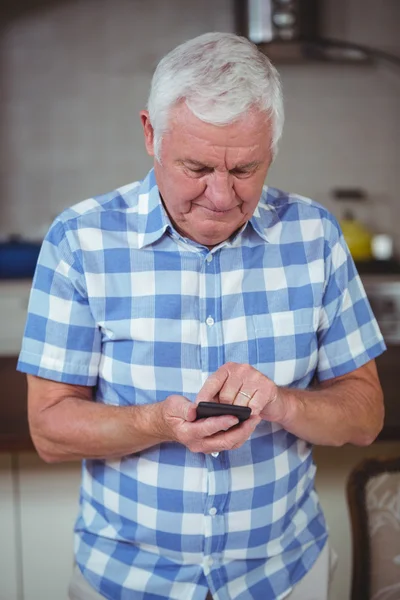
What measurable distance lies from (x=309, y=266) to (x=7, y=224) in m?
2.71

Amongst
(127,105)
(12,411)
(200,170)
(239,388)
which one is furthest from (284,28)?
(239,388)

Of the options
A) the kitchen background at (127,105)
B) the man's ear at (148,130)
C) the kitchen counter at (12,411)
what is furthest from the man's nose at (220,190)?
the kitchen background at (127,105)

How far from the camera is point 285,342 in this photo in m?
1.21

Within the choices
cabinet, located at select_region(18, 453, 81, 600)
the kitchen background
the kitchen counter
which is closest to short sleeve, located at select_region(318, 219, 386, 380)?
the kitchen counter

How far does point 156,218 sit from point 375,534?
68 centimetres

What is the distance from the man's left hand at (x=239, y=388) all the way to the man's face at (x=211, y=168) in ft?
0.76

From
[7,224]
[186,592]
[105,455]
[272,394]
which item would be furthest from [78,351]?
[7,224]

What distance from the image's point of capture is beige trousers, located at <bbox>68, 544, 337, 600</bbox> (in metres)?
1.24

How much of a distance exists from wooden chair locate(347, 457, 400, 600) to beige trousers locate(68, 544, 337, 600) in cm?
6

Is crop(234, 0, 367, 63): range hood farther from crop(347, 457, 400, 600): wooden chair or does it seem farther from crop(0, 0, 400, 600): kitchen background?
crop(347, 457, 400, 600): wooden chair

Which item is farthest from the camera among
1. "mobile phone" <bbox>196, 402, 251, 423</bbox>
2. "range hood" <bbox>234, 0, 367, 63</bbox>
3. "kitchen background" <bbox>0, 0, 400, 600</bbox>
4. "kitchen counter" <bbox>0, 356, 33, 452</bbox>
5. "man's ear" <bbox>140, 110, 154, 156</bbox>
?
"kitchen background" <bbox>0, 0, 400, 600</bbox>

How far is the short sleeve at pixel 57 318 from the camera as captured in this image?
1161mm

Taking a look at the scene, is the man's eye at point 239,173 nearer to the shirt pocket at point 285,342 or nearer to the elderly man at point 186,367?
the elderly man at point 186,367

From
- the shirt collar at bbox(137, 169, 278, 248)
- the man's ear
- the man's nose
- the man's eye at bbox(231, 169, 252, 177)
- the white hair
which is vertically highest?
the white hair
